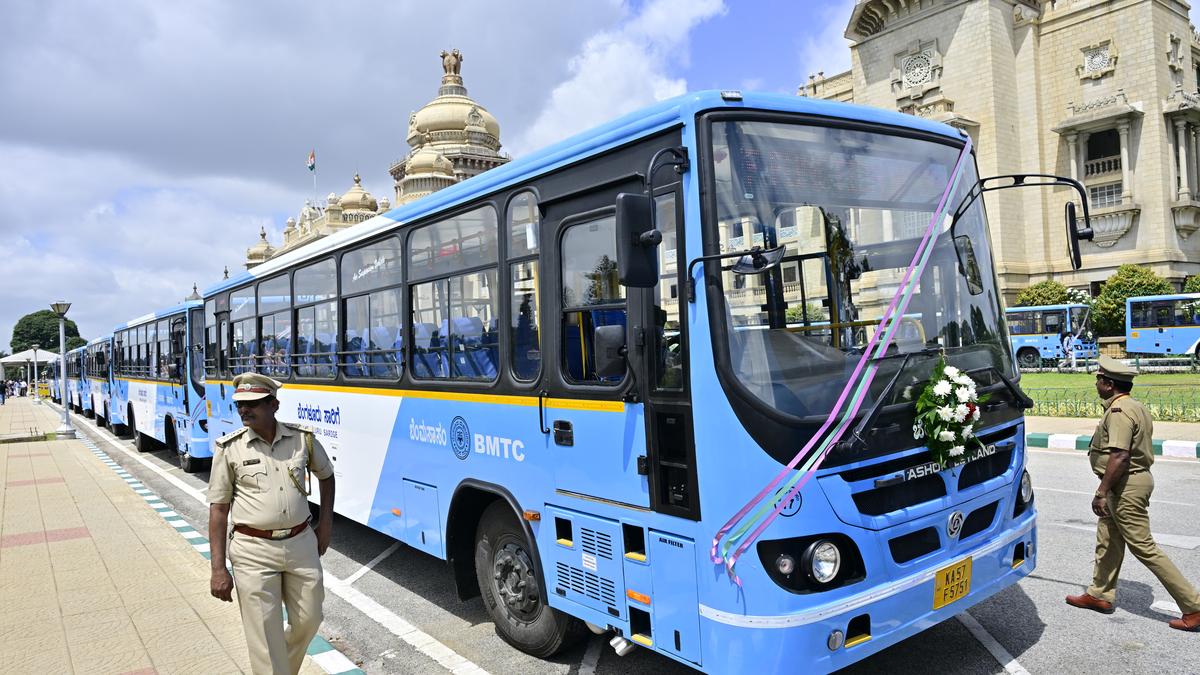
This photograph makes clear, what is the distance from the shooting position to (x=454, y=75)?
84.0m

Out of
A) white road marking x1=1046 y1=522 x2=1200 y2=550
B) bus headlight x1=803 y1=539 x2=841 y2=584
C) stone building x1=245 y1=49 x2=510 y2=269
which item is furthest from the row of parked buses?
stone building x1=245 y1=49 x2=510 y2=269

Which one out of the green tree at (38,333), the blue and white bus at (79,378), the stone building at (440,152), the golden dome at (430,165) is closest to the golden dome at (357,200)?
the stone building at (440,152)

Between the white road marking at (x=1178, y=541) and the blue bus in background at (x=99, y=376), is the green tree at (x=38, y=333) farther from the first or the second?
the white road marking at (x=1178, y=541)

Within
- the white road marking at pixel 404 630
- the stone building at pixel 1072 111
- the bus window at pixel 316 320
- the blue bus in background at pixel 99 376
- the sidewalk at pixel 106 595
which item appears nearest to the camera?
the white road marking at pixel 404 630

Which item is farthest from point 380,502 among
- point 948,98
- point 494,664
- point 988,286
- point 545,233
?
point 948,98

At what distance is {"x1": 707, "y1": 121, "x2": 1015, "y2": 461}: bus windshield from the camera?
3.54 metres

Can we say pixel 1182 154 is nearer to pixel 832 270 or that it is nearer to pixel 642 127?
pixel 832 270

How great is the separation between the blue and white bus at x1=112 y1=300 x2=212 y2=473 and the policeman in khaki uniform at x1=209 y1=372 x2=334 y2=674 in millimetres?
9658

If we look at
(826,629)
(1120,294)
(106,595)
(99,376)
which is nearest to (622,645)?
(826,629)

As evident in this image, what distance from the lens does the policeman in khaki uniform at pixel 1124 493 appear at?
4.79 m

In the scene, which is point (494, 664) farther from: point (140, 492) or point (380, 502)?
point (140, 492)

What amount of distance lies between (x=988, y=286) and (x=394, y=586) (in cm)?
502

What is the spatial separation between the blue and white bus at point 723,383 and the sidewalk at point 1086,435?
25.1 feet

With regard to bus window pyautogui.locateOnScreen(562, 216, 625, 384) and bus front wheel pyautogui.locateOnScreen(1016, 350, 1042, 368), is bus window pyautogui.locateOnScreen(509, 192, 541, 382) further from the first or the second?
bus front wheel pyautogui.locateOnScreen(1016, 350, 1042, 368)
